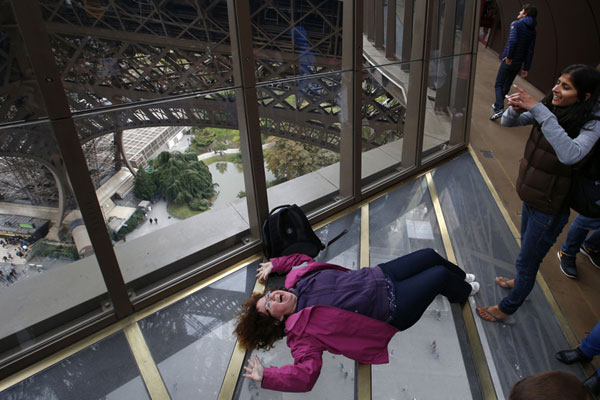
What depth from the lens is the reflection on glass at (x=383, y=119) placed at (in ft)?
15.7

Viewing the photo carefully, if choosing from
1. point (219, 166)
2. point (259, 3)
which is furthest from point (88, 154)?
point (259, 3)

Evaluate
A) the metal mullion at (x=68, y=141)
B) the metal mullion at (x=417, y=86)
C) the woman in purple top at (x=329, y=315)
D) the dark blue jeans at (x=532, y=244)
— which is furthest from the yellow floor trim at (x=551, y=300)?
the metal mullion at (x=68, y=141)

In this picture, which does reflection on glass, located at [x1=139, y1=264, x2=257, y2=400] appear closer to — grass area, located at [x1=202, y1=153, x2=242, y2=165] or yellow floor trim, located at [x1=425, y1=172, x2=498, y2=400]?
grass area, located at [x1=202, y1=153, x2=242, y2=165]

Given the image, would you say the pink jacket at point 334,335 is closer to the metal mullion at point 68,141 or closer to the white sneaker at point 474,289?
the white sneaker at point 474,289

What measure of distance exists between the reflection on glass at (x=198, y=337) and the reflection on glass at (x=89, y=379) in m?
0.19

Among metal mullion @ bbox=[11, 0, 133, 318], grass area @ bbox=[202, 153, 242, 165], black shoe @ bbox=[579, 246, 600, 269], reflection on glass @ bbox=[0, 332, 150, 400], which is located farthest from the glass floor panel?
metal mullion @ bbox=[11, 0, 133, 318]

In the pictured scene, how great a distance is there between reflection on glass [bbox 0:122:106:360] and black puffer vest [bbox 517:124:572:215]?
313 centimetres

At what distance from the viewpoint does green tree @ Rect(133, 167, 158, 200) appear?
309 centimetres

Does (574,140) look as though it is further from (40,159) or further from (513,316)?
(40,159)

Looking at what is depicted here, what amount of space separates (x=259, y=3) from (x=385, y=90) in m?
2.42

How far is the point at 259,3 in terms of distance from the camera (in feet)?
10.7

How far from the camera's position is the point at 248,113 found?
329cm

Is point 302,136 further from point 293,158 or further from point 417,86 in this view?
point 417,86

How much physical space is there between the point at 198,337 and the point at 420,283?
1.75 metres
